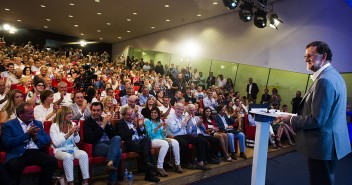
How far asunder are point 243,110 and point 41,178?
512 cm

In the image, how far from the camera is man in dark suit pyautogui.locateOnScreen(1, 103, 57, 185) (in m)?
2.72

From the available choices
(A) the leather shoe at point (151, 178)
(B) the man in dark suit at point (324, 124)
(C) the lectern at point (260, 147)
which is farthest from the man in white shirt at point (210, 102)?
(B) the man in dark suit at point (324, 124)

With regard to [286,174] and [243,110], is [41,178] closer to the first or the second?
[286,174]

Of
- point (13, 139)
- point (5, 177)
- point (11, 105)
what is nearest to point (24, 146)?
point (13, 139)

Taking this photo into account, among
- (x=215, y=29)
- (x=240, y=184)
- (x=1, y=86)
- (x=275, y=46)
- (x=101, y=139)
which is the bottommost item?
(x=240, y=184)

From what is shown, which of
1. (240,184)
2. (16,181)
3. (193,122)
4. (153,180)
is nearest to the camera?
(16,181)

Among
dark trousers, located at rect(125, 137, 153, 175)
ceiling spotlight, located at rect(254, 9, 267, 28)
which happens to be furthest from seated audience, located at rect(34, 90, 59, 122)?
ceiling spotlight, located at rect(254, 9, 267, 28)

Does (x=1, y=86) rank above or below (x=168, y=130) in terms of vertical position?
above

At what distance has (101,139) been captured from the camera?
3.57 m

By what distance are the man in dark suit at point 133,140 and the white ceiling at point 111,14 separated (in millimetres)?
6810

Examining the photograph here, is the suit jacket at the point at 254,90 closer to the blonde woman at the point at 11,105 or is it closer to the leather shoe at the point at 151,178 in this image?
the leather shoe at the point at 151,178

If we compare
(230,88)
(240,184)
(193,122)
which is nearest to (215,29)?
(230,88)

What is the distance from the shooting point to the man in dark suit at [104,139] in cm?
330

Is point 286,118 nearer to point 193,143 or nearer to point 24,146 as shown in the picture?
point 24,146
